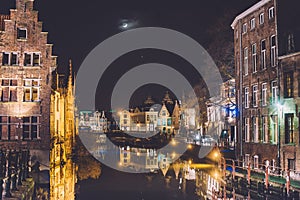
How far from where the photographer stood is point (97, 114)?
17688 centimetres

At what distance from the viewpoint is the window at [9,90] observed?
3337cm

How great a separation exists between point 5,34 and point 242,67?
19.2 meters

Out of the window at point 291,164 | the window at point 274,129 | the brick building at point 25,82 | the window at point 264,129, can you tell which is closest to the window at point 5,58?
the brick building at point 25,82

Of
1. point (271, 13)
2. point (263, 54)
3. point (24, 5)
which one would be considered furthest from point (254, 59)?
point (24, 5)

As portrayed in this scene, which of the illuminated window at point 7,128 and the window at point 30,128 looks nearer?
the illuminated window at point 7,128

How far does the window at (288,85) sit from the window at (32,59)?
62.0 feet

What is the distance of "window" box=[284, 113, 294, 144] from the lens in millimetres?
26188

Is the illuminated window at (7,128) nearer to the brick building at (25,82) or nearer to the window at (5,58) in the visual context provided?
the brick building at (25,82)

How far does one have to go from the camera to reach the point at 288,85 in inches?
1051

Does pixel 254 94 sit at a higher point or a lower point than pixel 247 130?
higher

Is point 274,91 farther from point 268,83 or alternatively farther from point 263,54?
point 263,54

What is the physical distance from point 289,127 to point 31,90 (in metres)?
19.7

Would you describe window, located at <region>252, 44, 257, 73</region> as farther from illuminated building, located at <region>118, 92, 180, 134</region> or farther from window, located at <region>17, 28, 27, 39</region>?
illuminated building, located at <region>118, 92, 180, 134</region>

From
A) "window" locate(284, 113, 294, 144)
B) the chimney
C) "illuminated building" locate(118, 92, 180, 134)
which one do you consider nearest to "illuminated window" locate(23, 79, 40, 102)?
the chimney
